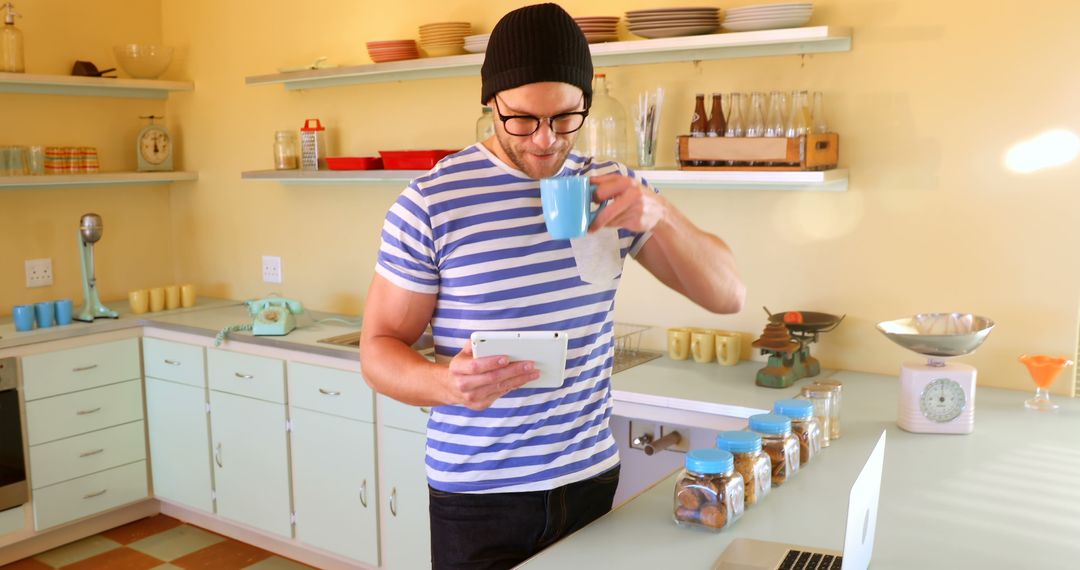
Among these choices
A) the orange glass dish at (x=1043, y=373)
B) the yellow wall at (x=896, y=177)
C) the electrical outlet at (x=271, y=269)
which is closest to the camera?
the orange glass dish at (x=1043, y=373)

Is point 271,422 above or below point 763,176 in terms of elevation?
below

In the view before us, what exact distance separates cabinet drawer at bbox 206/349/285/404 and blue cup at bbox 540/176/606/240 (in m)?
2.24

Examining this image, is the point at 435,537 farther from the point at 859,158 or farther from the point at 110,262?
the point at 110,262

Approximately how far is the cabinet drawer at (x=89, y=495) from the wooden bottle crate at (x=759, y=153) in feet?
8.70

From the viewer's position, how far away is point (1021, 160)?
8.75ft

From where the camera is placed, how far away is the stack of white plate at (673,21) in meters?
2.89

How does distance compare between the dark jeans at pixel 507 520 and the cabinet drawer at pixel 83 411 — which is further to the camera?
the cabinet drawer at pixel 83 411

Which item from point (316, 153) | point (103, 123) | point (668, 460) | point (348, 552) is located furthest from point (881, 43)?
point (103, 123)

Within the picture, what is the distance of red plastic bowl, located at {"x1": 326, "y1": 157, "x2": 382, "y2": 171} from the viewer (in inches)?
145

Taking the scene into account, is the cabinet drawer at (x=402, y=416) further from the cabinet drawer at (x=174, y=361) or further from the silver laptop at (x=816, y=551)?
the silver laptop at (x=816, y=551)

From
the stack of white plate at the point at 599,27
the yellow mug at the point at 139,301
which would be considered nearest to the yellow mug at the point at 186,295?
the yellow mug at the point at 139,301

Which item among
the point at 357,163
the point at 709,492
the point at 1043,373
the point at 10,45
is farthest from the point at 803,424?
the point at 10,45

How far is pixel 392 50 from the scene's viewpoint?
3576 millimetres

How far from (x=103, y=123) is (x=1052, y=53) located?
3.86 m
